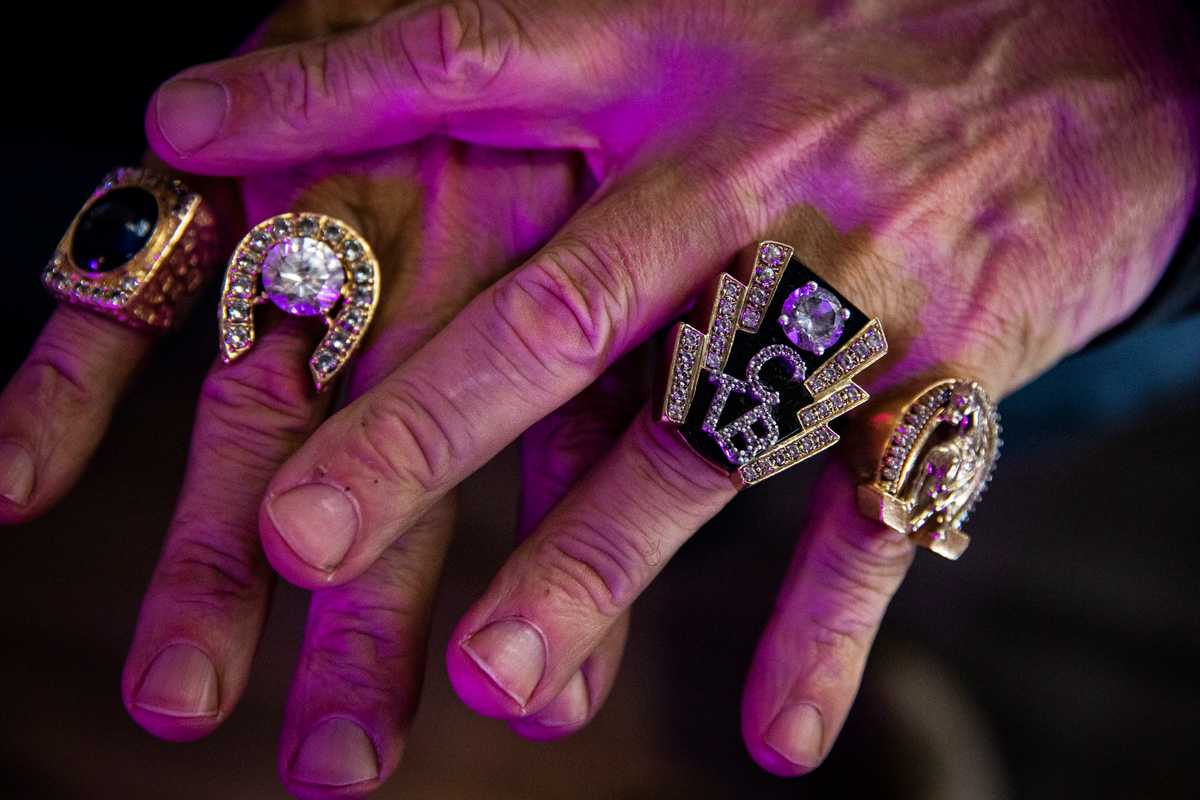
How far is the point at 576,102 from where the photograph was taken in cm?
117

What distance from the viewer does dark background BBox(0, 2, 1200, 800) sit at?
1.33 m

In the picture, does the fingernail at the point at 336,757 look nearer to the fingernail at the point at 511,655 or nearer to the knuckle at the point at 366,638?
the knuckle at the point at 366,638

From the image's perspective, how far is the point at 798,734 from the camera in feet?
3.35

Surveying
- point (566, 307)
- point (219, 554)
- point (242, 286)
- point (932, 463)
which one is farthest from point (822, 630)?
point (242, 286)

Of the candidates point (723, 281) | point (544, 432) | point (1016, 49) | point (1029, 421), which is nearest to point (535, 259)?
point (723, 281)

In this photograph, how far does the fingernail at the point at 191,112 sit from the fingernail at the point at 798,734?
3.11 ft

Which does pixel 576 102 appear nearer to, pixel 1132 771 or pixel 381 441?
pixel 381 441

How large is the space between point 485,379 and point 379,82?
426mm

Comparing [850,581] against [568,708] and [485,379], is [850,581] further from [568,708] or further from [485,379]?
[485,379]

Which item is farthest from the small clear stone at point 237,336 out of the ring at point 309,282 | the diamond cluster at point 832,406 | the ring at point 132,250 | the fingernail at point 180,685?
the diamond cluster at point 832,406

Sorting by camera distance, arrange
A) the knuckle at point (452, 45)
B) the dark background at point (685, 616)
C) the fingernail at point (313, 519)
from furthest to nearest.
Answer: the dark background at point (685, 616)
the knuckle at point (452, 45)
the fingernail at point (313, 519)

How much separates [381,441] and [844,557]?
558 millimetres

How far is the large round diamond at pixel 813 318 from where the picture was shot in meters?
0.95

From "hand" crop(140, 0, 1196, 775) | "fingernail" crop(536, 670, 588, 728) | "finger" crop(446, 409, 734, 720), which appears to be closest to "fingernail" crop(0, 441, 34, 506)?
"hand" crop(140, 0, 1196, 775)
